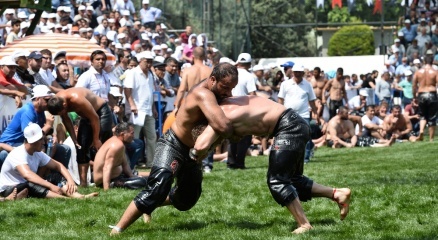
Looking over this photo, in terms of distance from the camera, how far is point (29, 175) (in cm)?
1127

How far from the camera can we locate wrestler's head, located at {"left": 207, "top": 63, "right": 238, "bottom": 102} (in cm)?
812

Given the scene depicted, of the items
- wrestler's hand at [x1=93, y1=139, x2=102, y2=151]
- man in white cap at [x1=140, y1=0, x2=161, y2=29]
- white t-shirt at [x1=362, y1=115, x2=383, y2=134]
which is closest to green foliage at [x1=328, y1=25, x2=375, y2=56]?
man in white cap at [x1=140, y1=0, x2=161, y2=29]

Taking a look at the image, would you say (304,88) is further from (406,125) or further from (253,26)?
→ (253,26)

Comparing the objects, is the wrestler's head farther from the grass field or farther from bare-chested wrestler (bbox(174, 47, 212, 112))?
bare-chested wrestler (bbox(174, 47, 212, 112))

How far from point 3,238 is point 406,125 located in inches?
644

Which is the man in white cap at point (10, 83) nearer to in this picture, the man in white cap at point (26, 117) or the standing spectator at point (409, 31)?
the man in white cap at point (26, 117)

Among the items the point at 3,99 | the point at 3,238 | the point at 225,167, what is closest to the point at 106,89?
the point at 3,99

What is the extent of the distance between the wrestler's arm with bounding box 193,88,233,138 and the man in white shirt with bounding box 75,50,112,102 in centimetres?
637

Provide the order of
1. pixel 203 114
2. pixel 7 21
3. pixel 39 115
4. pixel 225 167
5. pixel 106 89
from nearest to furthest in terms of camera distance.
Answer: pixel 203 114 → pixel 39 115 → pixel 106 89 → pixel 225 167 → pixel 7 21

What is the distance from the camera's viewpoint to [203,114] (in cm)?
820

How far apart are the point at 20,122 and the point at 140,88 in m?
4.18

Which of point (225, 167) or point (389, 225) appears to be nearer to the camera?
point (389, 225)

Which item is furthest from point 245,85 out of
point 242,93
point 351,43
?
point 351,43

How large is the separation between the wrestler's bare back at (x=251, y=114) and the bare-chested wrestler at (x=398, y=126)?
14.9 m
